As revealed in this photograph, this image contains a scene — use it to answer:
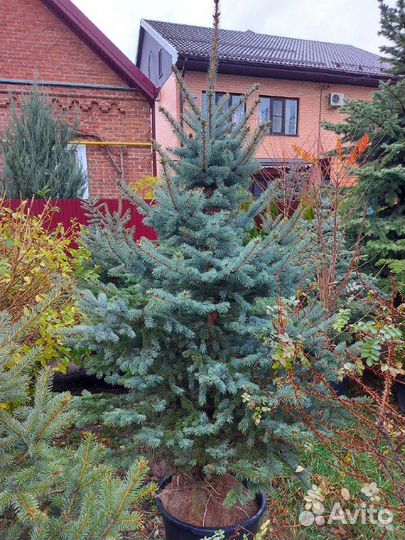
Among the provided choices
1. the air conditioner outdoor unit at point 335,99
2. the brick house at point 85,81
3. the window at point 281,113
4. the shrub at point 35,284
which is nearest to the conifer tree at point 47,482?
the shrub at point 35,284

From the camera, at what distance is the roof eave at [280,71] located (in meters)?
12.8

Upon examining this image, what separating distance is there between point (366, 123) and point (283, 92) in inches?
435

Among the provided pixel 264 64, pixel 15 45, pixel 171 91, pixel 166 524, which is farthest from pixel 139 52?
pixel 166 524

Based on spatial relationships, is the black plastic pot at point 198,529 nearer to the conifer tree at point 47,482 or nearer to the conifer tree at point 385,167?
the conifer tree at point 47,482

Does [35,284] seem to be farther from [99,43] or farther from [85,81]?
[99,43]

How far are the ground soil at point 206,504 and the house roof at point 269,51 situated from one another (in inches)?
503

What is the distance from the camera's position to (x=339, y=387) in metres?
4.46

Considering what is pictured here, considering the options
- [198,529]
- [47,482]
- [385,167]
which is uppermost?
[385,167]

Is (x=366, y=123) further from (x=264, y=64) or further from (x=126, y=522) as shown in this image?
(x=264, y=64)

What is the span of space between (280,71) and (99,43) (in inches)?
325

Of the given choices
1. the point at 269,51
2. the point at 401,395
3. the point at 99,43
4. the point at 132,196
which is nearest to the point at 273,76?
the point at 269,51

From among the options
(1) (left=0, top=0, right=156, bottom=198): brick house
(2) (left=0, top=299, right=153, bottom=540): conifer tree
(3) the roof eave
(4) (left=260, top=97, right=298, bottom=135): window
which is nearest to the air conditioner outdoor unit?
(3) the roof eave

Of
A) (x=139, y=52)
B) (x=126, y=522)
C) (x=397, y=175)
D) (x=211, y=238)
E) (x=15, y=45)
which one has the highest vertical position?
(x=139, y=52)

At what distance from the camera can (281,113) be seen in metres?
15.4
